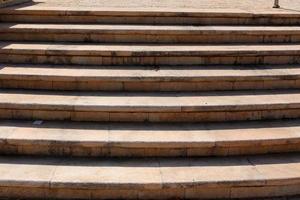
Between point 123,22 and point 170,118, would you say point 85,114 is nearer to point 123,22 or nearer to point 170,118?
point 170,118

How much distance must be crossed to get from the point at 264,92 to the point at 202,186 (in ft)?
6.15

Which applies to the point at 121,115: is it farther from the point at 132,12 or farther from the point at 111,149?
the point at 132,12

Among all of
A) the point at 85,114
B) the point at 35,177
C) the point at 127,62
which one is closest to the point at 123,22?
the point at 127,62

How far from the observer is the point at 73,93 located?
4.95 m

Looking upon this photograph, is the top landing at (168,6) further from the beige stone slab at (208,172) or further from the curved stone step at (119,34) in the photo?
the beige stone slab at (208,172)

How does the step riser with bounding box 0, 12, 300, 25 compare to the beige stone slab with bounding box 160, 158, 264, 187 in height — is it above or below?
above

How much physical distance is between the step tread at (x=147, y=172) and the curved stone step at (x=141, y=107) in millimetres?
618

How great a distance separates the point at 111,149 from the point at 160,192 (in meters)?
0.76

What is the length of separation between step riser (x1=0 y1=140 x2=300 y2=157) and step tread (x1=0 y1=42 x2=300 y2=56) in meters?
1.63

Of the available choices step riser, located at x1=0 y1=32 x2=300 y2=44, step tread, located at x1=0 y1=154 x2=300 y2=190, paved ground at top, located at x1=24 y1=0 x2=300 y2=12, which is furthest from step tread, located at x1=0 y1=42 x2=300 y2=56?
step tread, located at x1=0 y1=154 x2=300 y2=190

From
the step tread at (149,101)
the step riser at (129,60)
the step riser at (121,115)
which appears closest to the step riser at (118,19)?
the step riser at (129,60)

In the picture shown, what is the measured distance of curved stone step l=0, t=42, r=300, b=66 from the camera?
538cm

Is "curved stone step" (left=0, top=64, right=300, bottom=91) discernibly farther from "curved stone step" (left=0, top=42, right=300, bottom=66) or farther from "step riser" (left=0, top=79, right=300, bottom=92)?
"curved stone step" (left=0, top=42, right=300, bottom=66)

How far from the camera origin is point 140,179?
3895 mm
